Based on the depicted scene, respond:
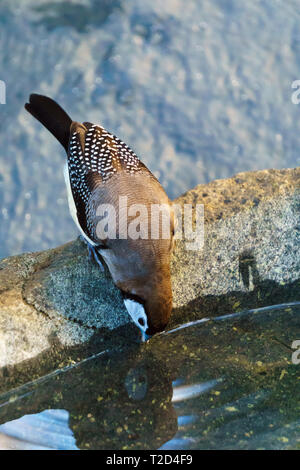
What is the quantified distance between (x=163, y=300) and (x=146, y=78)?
17.9ft

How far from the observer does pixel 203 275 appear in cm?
351

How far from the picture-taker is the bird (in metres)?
3.02

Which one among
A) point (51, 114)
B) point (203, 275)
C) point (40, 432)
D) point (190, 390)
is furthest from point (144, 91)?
point (40, 432)

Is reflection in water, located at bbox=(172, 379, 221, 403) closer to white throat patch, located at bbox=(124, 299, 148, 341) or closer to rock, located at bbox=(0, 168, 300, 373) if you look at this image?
white throat patch, located at bbox=(124, 299, 148, 341)

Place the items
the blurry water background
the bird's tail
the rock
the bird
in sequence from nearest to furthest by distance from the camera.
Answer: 1. the bird
2. the rock
3. the bird's tail
4. the blurry water background

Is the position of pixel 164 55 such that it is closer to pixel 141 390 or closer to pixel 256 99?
pixel 256 99

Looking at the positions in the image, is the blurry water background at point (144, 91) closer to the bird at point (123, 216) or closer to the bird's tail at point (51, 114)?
the bird's tail at point (51, 114)

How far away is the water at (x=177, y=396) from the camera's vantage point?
262 centimetres

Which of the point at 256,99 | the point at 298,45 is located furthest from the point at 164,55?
the point at 298,45

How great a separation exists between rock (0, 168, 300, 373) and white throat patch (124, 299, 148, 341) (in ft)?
0.85

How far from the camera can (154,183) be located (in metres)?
3.51

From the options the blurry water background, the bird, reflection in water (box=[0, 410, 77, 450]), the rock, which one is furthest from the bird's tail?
the blurry water background

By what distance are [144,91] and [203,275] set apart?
4.83 m

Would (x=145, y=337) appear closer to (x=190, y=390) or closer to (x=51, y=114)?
(x=190, y=390)
